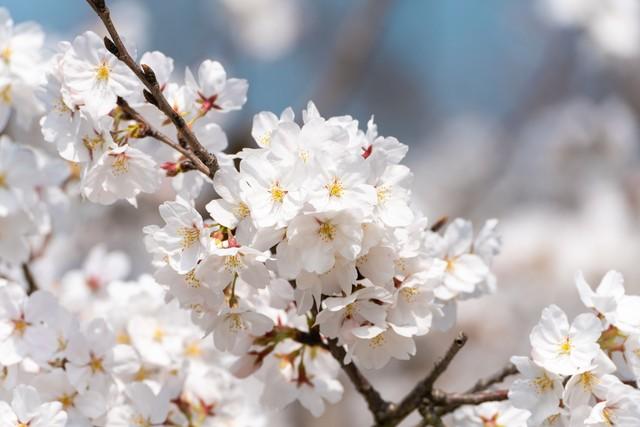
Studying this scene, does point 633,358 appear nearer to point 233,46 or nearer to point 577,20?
point 577,20

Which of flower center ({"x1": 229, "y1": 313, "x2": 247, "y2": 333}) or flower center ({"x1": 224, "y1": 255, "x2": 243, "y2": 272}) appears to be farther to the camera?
flower center ({"x1": 229, "y1": 313, "x2": 247, "y2": 333})

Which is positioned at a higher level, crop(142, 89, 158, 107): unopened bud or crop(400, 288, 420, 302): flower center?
crop(142, 89, 158, 107): unopened bud

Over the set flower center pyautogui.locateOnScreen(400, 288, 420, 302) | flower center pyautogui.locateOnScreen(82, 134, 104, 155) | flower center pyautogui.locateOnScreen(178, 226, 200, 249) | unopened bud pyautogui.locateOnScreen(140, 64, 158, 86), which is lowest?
flower center pyautogui.locateOnScreen(400, 288, 420, 302)

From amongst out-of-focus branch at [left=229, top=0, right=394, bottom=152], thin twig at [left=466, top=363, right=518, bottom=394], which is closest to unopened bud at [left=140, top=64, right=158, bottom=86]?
thin twig at [left=466, top=363, right=518, bottom=394]

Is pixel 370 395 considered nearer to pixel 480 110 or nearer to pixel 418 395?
pixel 418 395

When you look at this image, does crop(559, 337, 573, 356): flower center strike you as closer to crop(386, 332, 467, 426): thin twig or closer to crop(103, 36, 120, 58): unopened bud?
crop(386, 332, 467, 426): thin twig

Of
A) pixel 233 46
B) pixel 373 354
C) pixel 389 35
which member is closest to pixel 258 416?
pixel 373 354

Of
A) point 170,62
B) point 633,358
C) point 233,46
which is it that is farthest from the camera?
point 233,46
